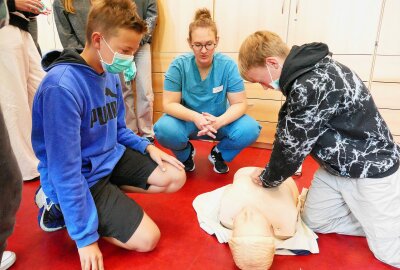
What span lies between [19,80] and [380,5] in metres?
2.24

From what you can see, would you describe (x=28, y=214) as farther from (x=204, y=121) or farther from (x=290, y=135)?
(x=290, y=135)

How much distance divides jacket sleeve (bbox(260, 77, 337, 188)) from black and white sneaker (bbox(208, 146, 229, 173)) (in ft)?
2.31

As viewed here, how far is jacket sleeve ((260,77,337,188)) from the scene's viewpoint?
103 cm

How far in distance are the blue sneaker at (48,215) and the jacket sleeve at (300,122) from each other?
86 centimetres

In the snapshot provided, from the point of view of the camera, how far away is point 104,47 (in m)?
1.05

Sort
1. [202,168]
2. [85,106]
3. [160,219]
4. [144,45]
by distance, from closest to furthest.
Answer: [85,106] → [160,219] → [202,168] → [144,45]

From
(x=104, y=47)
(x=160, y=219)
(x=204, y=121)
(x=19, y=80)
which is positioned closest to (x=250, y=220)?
(x=160, y=219)

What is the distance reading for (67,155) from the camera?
0.96 m

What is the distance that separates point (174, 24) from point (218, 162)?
4.29ft

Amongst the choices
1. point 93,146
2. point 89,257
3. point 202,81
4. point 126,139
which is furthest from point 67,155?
point 202,81

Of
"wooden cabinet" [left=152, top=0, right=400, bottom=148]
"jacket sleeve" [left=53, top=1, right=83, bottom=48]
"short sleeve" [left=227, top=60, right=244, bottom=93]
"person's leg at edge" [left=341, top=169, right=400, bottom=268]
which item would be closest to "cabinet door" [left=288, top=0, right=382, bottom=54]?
"wooden cabinet" [left=152, top=0, right=400, bottom=148]

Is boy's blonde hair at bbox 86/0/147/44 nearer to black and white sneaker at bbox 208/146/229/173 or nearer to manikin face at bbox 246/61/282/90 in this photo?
manikin face at bbox 246/61/282/90

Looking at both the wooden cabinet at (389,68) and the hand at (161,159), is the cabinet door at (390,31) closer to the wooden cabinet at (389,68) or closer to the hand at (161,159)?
the wooden cabinet at (389,68)

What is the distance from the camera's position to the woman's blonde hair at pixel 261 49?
1105 mm
